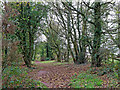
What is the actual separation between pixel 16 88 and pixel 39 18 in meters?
8.10

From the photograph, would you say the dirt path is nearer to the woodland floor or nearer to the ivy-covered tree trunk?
the woodland floor

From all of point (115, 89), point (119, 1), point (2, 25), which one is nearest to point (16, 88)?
point (2, 25)

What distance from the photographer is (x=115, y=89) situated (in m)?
4.80

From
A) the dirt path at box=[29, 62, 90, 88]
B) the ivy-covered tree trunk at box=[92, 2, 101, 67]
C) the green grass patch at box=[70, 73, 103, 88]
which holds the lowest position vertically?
the dirt path at box=[29, 62, 90, 88]

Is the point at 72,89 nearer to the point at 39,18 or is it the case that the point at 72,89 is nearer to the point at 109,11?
the point at 109,11

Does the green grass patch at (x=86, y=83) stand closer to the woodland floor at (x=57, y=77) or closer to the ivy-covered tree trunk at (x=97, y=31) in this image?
the woodland floor at (x=57, y=77)

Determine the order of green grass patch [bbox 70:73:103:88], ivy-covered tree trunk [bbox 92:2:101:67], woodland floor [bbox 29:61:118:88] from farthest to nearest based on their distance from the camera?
ivy-covered tree trunk [bbox 92:2:101:67]
woodland floor [bbox 29:61:118:88]
green grass patch [bbox 70:73:103:88]

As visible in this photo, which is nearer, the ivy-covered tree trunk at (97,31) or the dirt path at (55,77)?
the dirt path at (55,77)

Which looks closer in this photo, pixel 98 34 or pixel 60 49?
pixel 98 34

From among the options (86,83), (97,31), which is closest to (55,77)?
(86,83)

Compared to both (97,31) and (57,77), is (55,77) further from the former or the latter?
(97,31)

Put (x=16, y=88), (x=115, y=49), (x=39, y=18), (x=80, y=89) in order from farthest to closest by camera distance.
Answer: (x=39, y=18)
(x=115, y=49)
(x=80, y=89)
(x=16, y=88)

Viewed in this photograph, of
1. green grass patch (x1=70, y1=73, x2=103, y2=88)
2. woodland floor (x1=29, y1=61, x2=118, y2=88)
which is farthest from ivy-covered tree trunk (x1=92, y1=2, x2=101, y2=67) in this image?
green grass patch (x1=70, y1=73, x2=103, y2=88)

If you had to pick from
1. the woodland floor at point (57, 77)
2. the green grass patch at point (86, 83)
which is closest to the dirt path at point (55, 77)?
the woodland floor at point (57, 77)
